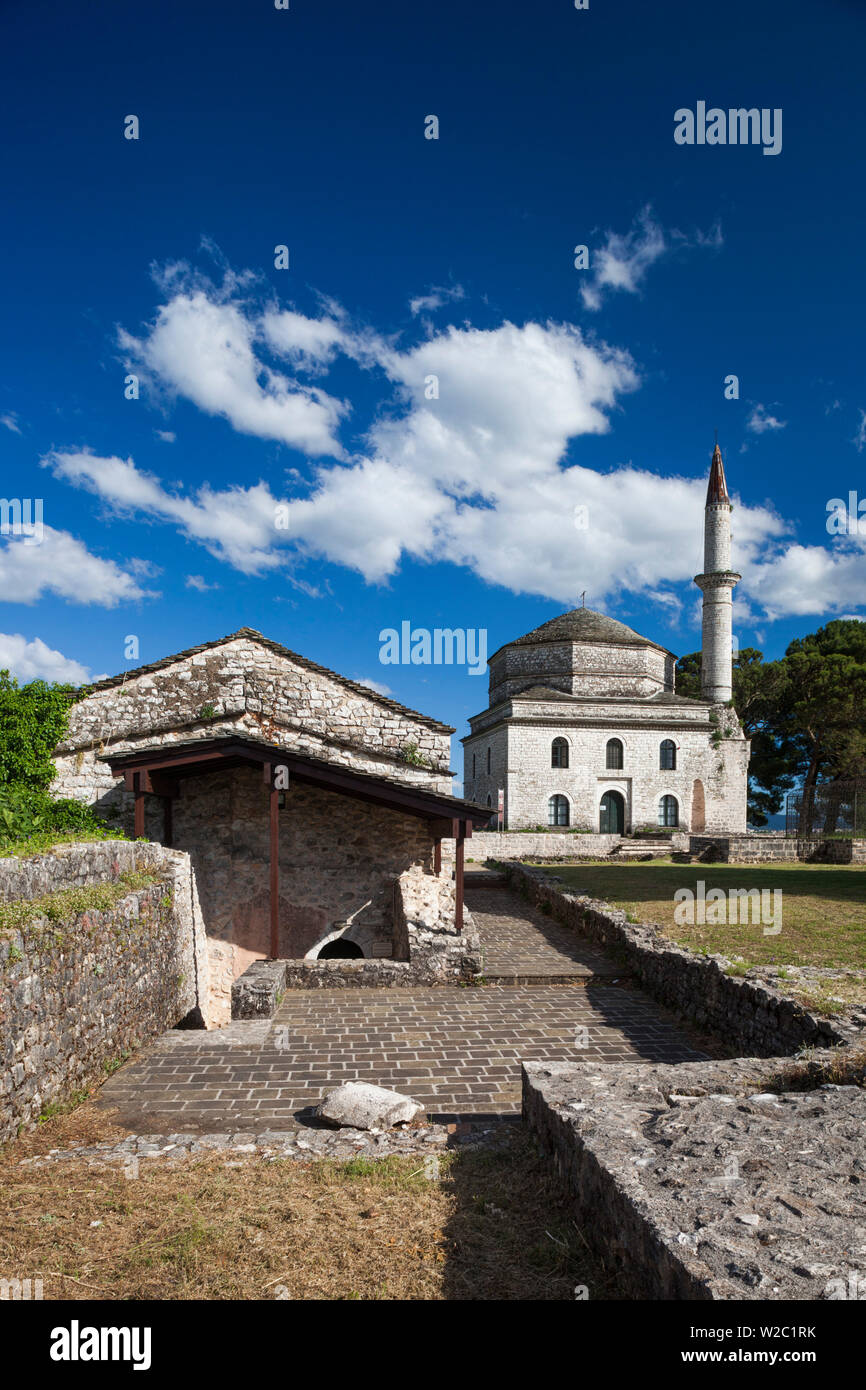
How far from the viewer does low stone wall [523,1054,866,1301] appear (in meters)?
2.50

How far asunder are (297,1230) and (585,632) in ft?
121

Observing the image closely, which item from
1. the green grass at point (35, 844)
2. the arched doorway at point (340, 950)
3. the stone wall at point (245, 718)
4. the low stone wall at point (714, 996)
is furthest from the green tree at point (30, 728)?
the low stone wall at point (714, 996)

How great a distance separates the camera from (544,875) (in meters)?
20.1

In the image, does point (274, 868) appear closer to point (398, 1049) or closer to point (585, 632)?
point (398, 1049)

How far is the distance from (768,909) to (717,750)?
23.6m

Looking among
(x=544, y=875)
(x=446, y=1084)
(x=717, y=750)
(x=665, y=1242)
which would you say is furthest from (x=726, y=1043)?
(x=717, y=750)

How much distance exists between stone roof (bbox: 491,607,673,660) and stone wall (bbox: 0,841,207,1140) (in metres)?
31.3

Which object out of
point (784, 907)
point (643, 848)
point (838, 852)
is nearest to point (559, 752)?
point (643, 848)

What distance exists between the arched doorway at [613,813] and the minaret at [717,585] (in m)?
7.75

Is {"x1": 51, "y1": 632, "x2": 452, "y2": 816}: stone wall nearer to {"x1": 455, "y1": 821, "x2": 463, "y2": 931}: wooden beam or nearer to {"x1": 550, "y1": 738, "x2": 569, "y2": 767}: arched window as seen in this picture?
{"x1": 455, "y1": 821, "x2": 463, "y2": 931}: wooden beam

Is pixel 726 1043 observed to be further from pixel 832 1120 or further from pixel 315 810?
pixel 315 810

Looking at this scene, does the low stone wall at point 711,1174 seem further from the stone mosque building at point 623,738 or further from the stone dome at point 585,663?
the stone dome at point 585,663

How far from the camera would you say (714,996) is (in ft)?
26.4
